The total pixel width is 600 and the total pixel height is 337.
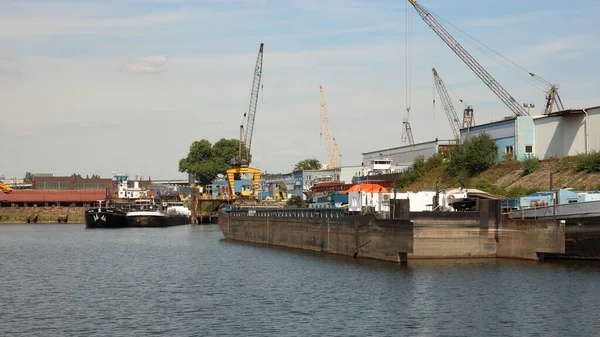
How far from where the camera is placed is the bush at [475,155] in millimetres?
99250

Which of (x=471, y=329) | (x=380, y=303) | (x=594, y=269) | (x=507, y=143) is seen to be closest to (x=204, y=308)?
(x=380, y=303)

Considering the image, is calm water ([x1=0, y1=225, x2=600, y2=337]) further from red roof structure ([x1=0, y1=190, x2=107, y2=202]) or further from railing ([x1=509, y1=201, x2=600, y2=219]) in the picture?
red roof structure ([x1=0, y1=190, x2=107, y2=202])

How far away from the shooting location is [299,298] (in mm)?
44688

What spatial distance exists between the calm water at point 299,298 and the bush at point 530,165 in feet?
102

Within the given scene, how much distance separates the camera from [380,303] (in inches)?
1667

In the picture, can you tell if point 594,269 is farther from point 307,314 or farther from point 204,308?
point 204,308

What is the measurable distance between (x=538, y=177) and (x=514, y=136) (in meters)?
12.7

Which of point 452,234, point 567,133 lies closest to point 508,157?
point 567,133

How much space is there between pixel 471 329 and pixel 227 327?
1080 cm

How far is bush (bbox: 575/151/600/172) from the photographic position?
7631cm

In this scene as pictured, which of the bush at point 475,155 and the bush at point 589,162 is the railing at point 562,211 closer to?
the bush at point 589,162

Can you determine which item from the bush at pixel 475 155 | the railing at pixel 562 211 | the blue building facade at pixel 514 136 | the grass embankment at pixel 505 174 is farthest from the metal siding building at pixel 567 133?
the railing at pixel 562 211

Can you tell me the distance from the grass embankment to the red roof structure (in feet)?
298

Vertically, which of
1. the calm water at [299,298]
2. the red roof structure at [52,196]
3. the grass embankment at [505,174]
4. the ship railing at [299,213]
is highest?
the grass embankment at [505,174]
